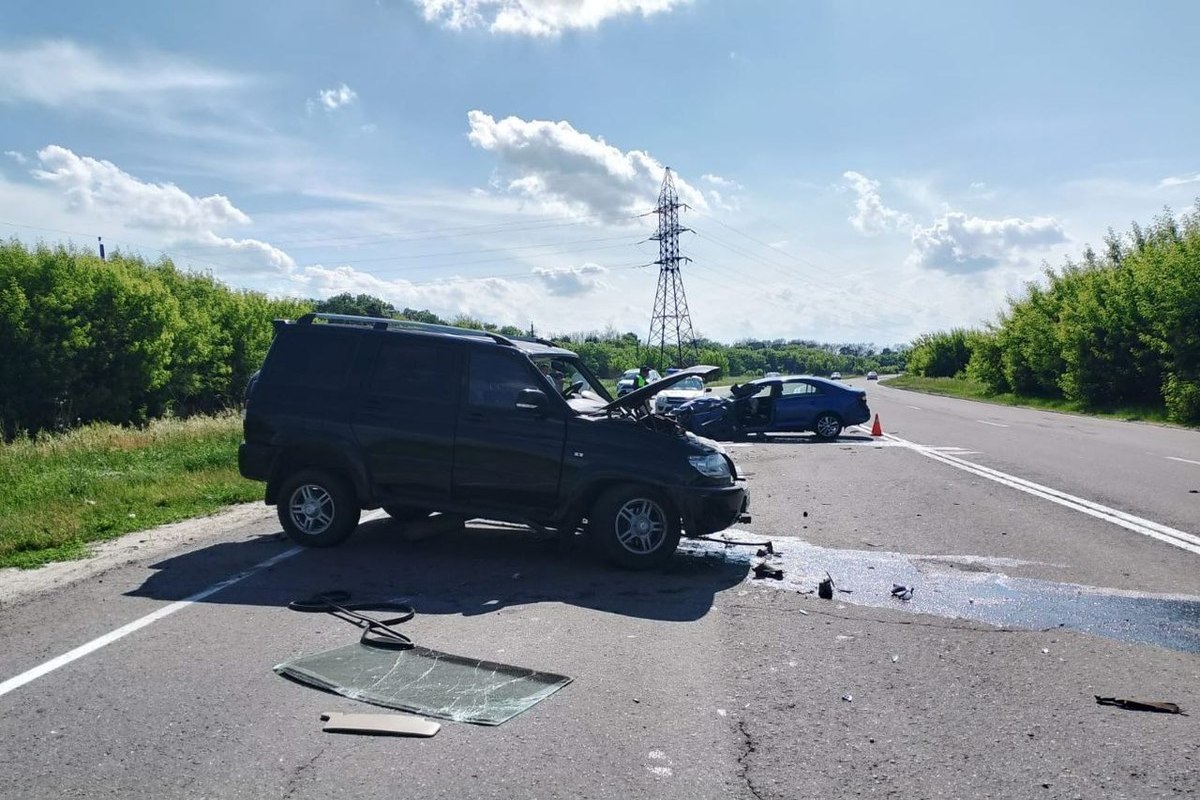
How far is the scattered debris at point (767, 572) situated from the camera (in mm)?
7582

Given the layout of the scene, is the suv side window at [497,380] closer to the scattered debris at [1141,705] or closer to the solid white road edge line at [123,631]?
the solid white road edge line at [123,631]

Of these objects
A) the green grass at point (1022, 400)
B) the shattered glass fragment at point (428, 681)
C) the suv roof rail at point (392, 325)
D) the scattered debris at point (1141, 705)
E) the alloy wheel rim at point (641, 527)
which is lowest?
the shattered glass fragment at point (428, 681)

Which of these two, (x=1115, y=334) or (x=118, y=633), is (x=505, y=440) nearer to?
(x=118, y=633)

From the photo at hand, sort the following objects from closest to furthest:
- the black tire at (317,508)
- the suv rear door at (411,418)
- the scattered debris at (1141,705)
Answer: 1. the scattered debris at (1141,705)
2. the suv rear door at (411,418)
3. the black tire at (317,508)

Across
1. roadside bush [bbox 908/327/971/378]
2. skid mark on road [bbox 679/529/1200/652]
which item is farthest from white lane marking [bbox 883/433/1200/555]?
roadside bush [bbox 908/327/971/378]

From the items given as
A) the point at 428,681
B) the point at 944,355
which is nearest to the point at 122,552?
the point at 428,681

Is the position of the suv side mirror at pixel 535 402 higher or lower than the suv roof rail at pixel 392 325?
lower

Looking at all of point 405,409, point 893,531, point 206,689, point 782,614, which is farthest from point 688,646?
point 893,531

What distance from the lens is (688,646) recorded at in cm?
565

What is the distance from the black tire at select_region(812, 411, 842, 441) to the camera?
74.0 feet

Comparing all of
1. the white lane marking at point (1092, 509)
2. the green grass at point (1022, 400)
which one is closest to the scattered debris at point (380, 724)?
the white lane marking at point (1092, 509)

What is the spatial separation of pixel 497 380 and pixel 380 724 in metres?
4.19

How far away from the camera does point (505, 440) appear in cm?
795

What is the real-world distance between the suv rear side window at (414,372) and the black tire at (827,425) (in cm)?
1586
